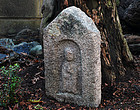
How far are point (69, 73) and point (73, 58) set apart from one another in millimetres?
233

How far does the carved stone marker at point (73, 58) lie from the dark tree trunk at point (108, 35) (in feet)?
2.27

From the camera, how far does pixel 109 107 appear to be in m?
2.41

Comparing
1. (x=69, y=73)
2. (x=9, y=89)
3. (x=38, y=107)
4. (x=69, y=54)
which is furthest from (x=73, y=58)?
(x=9, y=89)

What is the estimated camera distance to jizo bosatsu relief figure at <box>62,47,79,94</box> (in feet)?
7.85

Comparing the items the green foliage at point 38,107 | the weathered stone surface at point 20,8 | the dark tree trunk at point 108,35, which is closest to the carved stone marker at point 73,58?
the green foliage at point 38,107

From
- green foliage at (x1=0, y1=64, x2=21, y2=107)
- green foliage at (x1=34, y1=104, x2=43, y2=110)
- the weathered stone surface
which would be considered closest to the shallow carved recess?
green foliage at (x1=34, y1=104, x2=43, y2=110)

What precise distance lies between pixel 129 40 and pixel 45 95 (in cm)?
281

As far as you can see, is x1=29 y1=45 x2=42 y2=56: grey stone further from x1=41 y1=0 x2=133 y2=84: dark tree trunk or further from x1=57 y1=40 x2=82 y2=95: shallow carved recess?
x1=57 y1=40 x2=82 y2=95: shallow carved recess

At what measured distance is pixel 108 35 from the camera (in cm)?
315

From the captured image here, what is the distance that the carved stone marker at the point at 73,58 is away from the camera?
228 centimetres

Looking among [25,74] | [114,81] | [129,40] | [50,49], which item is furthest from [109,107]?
[129,40]

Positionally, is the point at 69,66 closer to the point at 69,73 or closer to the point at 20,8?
the point at 69,73

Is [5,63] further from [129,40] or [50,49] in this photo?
[129,40]

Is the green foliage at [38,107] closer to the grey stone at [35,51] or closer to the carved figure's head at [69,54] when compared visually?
the carved figure's head at [69,54]
